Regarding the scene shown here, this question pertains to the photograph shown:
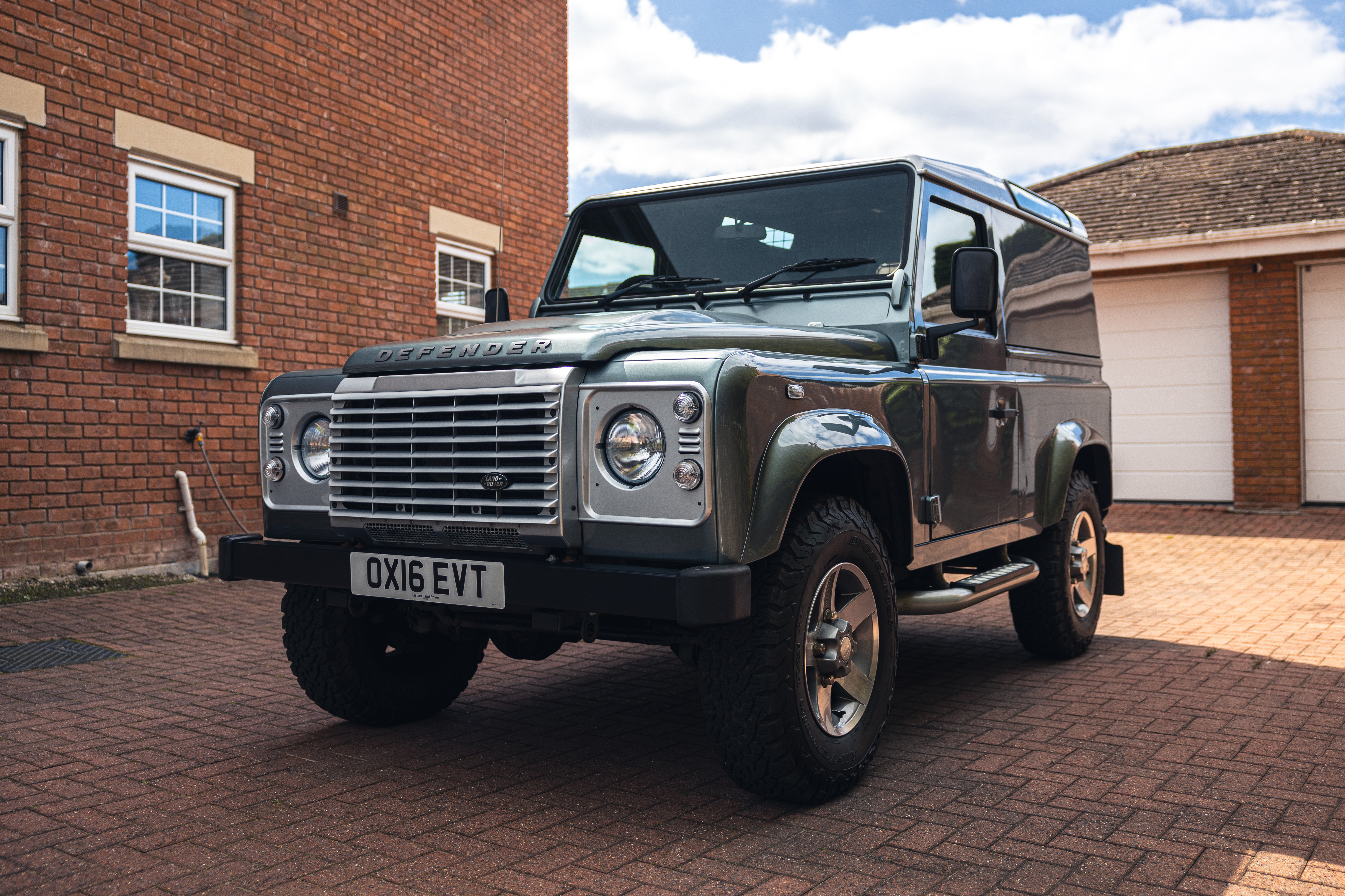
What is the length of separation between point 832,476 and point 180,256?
6.23 metres

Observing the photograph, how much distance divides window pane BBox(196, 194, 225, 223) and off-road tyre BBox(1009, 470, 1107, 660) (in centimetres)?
639

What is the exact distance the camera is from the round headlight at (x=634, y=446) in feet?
10.1

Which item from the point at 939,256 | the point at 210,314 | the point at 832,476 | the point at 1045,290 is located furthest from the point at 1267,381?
the point at 210,314

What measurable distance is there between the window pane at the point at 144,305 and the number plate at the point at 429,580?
203 inches

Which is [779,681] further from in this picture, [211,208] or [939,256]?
[211,208]

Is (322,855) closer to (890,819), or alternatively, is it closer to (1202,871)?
(890,819)

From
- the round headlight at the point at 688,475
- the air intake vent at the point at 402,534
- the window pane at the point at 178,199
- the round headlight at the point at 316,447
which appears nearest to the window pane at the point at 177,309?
the window pane at the point at 178,199

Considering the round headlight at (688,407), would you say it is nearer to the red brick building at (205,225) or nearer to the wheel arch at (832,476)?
the wheel arch at (832,476)

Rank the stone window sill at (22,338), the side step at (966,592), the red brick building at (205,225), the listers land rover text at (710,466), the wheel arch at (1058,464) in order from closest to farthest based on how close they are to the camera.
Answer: the listers land rover text at (710,466), the side step at (966,592), the wheel arch at (1058,464), the stone window sill at (22,338), the red brick building at (205,225)

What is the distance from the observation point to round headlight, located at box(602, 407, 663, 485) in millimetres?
3074

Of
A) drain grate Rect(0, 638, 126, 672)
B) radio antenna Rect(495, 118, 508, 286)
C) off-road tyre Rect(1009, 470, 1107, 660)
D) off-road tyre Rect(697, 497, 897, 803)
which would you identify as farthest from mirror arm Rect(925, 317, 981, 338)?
radio antenna Rect(495, 118, 508, 286)

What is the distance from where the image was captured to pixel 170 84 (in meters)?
7.94

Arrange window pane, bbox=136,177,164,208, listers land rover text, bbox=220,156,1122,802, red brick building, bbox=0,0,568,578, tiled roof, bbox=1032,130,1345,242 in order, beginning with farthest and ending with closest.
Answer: tiled roof, bbox=1032,130,1345,242 → window pane, bbox=136,177,164,208 → red brick building, bbox=0,0,568,578 → listers land rover text, bbox=220,156,1122,802

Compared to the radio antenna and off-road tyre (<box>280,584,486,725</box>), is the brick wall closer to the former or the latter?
the radio antenna
